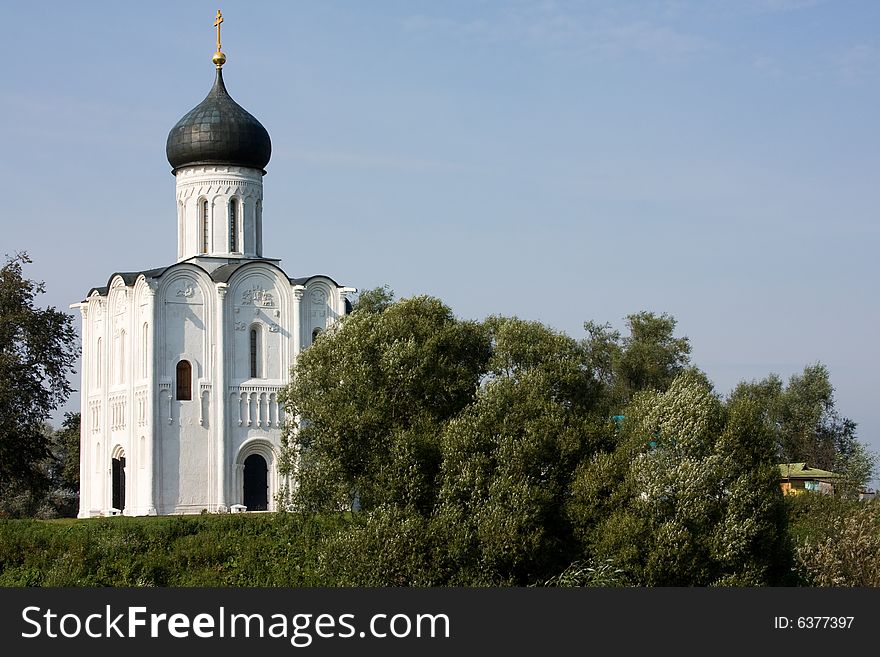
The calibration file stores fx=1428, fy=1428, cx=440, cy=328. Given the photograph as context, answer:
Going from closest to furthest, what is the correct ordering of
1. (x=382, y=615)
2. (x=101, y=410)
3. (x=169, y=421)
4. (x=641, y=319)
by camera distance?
(x=382, y=615) → (x=169, y=421) → (x=101, y=410) → (x=641, y=319)

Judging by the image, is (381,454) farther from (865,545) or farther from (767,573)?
(865,545)

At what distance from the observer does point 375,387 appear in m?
23.8

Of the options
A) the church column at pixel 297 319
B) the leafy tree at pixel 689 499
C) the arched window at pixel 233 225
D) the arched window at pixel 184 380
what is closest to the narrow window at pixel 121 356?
the arched window at pixel 184 380

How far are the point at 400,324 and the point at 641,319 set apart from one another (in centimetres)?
2184

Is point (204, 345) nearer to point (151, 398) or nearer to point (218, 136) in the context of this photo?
point (151, 398)

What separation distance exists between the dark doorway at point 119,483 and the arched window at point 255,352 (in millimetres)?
3877

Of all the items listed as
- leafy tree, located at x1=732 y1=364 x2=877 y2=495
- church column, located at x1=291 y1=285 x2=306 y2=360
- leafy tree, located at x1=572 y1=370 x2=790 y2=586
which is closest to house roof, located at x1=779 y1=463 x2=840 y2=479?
leafy tree, located at x1=732 y1=364 x2=877 y2=495

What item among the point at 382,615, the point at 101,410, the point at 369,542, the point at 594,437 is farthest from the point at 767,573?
the point at 101,410

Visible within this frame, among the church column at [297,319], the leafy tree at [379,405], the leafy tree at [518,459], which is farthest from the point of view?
the church column at [297,319]

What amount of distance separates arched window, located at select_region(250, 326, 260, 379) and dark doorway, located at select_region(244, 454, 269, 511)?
193 centimetres

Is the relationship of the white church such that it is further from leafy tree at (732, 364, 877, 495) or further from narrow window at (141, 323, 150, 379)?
leafy tree at (732, 364, 877, 495)

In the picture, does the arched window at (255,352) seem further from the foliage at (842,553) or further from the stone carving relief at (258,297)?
the foliage at (842,553)

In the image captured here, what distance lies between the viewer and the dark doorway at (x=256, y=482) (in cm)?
3312

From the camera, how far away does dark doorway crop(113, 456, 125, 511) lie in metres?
34.0
